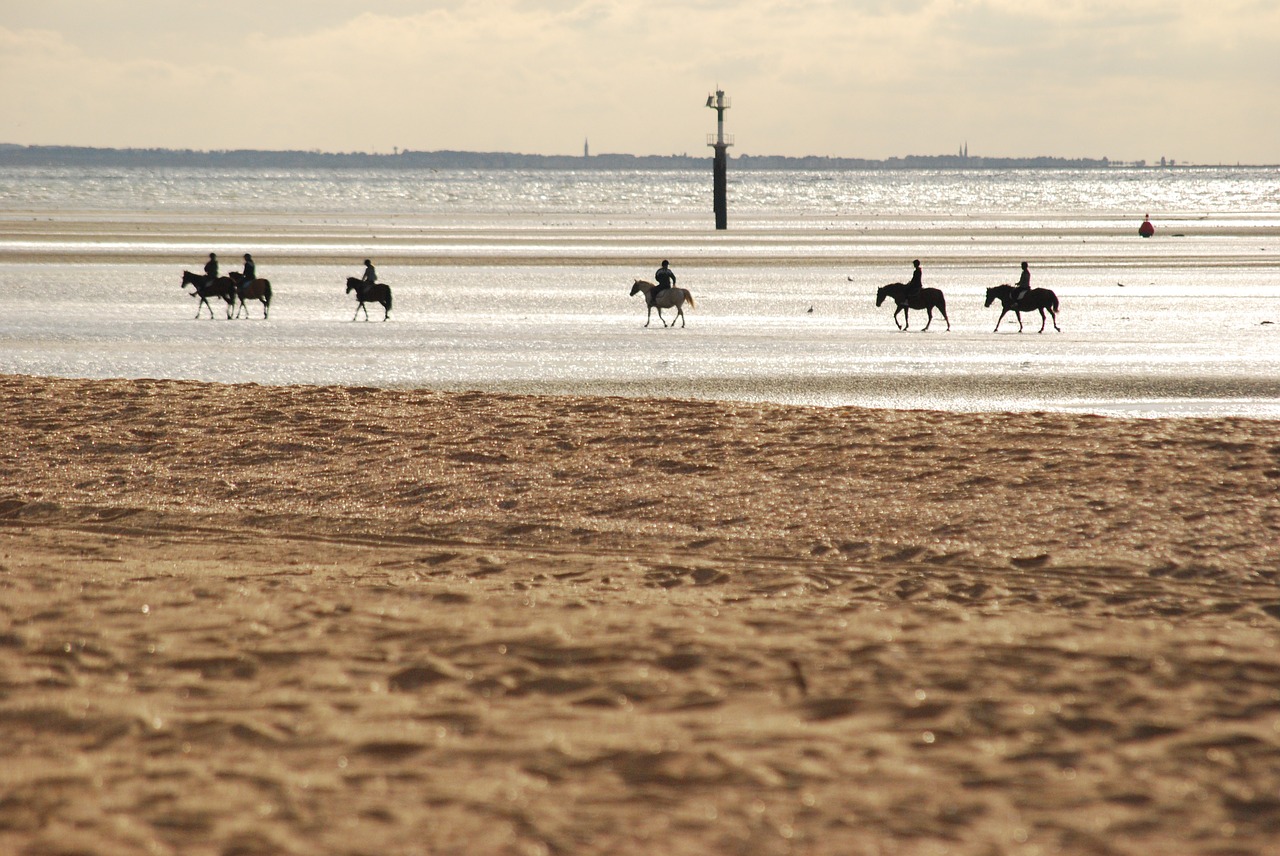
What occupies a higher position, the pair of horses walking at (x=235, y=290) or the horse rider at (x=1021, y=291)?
the horse rider at (x=1021, y=291)

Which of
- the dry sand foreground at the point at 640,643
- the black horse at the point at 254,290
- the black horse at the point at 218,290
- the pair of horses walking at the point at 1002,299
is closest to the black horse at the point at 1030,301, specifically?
the pair of horses walking at the point at 1002,299

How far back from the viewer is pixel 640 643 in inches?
282

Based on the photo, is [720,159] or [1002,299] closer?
[1002,299]

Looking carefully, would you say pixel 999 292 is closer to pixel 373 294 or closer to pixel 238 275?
pixel 373 294

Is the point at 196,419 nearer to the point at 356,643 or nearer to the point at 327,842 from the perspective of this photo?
the point at 356,643

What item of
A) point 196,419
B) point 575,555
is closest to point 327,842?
point 575,555

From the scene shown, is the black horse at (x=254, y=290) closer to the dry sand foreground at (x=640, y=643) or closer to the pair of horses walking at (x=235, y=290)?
the pair of horses walking at (x=235, y=290)

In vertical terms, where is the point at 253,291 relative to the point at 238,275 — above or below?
below

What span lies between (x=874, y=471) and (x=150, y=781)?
754 cm

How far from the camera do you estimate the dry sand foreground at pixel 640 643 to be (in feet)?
17.1

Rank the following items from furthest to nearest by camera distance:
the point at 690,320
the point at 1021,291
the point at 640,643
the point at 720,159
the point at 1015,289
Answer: the point at 720,159 < the point at 690,320 < the point at 1015,289 < the point at 1021,291 < the point at 640,643

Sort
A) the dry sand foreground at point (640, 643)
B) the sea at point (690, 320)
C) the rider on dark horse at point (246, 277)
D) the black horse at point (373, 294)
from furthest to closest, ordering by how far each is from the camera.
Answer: the rider on dark horse at point (246, 277)
the black horse at point (373, 294)
the sea at point (690, 320)
the dry sand foreground at point (640, 643)

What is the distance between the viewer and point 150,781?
5438 mm

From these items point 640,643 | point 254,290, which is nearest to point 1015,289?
point 254,290
